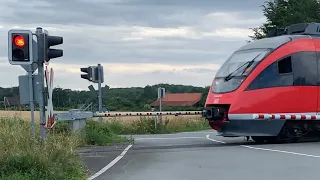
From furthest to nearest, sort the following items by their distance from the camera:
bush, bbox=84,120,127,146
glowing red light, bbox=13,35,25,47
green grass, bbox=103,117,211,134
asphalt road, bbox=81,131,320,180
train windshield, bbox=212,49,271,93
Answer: green grass, bbox=103,117,211,134, bush, bbox=84,120,127,146, train windshield, bbox=212,49,271,93, glowing red light, bbox=13,35,25,47, asphalt road, bbox=81,131,320,180

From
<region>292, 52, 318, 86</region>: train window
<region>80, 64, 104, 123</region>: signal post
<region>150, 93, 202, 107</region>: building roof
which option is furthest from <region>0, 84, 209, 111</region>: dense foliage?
<region>292, 52, 318, 86</region>: train window

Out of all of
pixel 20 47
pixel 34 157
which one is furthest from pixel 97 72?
pixel 34 157

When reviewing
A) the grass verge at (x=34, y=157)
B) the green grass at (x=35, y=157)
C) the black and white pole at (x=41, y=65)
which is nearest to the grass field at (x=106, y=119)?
the green grass at (x=35, y=157)

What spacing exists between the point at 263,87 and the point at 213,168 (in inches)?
239

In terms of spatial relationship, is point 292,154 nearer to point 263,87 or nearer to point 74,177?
point 263,87

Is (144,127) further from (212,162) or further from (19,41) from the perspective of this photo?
(19,41)

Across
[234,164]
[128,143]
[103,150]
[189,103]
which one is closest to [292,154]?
[234,164]

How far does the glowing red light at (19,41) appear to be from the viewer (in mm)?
11688

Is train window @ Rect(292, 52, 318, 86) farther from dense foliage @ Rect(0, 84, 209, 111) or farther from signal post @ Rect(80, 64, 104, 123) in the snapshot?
dense foliage @ Rect(0, 84, 209, 111)

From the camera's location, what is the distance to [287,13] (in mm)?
50156

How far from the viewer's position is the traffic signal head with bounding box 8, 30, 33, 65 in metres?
11.6

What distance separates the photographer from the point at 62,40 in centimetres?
1201

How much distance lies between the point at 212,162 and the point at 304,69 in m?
6.50

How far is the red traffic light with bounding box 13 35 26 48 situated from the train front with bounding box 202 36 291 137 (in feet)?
26.6
